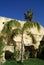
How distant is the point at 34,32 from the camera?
82.4 ft

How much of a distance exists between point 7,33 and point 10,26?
797 millimetres

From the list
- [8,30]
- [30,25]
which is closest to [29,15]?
[30,25]

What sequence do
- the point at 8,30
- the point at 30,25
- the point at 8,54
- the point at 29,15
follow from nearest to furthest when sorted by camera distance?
the point at 8,54
the point at 8,30
the point at 30,25
the point at 29,15

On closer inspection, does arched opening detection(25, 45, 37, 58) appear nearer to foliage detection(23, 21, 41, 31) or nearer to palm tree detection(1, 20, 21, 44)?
foliage detection(23, 21, 41, 31)

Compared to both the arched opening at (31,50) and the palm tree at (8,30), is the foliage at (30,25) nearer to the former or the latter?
the palm tree at (8,30)

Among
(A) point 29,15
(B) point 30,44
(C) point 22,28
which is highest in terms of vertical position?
(A) point 29,15

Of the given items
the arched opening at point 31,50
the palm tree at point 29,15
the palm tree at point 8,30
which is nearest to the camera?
the palm tree at point 8,30

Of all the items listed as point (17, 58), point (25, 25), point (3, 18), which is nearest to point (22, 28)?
point (25, 25)

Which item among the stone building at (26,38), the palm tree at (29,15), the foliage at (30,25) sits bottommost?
the stone building at (26,38)

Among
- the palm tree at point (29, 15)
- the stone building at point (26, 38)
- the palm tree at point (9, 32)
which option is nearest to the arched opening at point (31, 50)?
the stone building at point (26, 38)

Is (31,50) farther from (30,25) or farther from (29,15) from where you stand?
(29,15)

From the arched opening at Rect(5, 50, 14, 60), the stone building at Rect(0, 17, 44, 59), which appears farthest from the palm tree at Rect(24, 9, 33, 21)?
the arched opening at Rect(5, 50, 14, 60)

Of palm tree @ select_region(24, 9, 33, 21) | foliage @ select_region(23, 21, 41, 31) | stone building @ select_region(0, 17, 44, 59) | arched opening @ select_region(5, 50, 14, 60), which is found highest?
palm tree @ select_region(24, 9, 33, 21)

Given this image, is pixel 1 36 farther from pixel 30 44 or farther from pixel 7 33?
pixel 30 44
